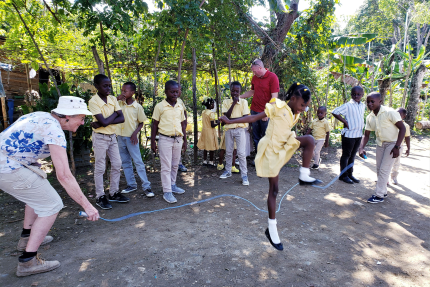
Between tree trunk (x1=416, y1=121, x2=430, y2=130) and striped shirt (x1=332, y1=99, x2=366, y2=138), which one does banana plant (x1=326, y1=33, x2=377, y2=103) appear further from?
striped shirt (x1=332, y1=99, x2=366, y2=138)

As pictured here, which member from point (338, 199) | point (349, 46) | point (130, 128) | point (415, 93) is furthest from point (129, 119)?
point (415, 93)

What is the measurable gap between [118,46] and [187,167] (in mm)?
3525

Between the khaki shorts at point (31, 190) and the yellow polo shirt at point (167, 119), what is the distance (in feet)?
6.87

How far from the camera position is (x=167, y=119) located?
4512mm

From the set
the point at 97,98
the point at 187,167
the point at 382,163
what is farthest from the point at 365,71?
the point at 97,98

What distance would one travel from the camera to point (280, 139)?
Answer: 3092 mm

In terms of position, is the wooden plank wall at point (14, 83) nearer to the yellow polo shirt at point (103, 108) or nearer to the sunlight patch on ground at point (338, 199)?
the yellow polo shirt at point (103, 108)

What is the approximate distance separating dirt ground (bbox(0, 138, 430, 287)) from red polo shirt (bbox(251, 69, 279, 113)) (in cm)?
195

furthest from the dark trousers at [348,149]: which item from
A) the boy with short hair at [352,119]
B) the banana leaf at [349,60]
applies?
the banana leaf at [349,60]

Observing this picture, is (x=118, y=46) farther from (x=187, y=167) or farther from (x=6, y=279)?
(x=6, y=279)

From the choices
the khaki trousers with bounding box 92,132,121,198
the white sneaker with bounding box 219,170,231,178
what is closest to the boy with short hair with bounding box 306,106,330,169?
the white sneaker with bounding box 219,170,231,178

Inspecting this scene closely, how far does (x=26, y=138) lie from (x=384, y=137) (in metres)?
5.35

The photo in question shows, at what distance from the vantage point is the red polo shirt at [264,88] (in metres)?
5.58

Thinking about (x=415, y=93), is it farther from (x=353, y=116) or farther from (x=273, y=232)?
(x=273, y=232)
